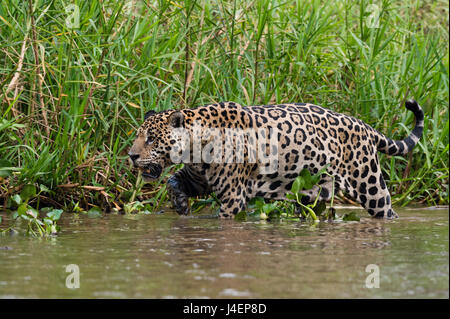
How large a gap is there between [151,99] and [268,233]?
7.57 feet

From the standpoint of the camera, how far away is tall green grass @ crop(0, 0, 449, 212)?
22.1 ft

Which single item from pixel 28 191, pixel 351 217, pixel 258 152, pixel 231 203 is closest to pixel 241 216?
pixel 231 203

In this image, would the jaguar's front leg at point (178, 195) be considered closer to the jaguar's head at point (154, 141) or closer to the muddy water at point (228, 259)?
the jaguar's head at point (154, 141)

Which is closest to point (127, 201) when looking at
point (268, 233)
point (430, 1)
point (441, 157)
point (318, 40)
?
point (268, 233)

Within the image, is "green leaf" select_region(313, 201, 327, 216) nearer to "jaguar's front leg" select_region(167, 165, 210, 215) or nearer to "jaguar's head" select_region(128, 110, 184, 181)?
"jaguar's front leg" select_region(167, 165, 210, 215)

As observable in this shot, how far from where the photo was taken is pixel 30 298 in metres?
3.25

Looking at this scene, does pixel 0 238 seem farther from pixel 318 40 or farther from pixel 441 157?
pixel 441 157

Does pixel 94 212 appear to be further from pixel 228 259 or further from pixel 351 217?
pixel 228 259

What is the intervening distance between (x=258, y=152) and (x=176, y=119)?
760 mm

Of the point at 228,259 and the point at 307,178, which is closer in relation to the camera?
the point at 228,259

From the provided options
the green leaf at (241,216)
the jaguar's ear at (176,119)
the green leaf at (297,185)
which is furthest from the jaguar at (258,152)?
the green leaf at (297,185)

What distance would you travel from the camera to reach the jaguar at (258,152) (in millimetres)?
6402

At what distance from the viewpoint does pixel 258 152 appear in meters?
6.53

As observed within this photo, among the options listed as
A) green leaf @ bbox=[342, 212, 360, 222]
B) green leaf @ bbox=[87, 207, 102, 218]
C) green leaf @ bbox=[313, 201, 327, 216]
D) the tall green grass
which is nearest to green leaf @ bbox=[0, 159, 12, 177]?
the tall green grass
